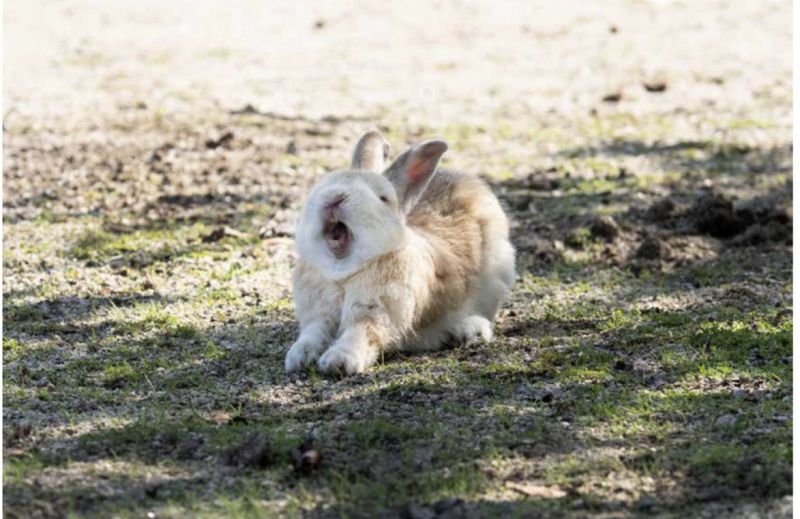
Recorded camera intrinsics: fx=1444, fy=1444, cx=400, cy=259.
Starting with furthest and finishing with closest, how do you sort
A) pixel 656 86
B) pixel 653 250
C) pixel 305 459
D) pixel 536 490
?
1. pixel 656 86
2. pixel 653 250
3. pixel 305 459
4. pixel 536 490

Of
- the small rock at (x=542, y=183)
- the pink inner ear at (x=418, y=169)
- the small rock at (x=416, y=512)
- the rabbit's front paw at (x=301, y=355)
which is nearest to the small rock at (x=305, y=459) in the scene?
the small rock at (x=416, y=512)

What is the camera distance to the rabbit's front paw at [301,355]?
6.59 metres

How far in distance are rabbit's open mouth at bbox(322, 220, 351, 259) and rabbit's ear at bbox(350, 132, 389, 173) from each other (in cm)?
63

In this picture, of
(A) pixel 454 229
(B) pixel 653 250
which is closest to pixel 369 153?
(A) pixel 454 229

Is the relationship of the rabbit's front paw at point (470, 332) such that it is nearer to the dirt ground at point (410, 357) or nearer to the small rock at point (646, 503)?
the dirt ground at point (410, 357)

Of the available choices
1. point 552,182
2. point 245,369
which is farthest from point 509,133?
point 245,369

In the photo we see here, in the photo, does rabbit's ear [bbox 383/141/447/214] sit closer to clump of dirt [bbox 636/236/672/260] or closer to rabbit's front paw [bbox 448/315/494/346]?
rabbit's front paw [bbox 448/315/494/346]

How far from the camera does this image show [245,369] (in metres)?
6.69

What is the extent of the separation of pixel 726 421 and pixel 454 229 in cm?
220

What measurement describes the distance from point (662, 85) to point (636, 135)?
2.01 meters

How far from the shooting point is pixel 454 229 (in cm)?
754

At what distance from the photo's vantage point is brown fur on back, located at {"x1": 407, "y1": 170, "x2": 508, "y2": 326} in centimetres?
721

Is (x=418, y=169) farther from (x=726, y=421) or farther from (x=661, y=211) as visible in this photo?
(x=661, y=211)

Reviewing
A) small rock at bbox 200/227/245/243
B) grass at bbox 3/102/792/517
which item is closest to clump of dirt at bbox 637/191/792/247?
grass at bbox 3/102/792/517
